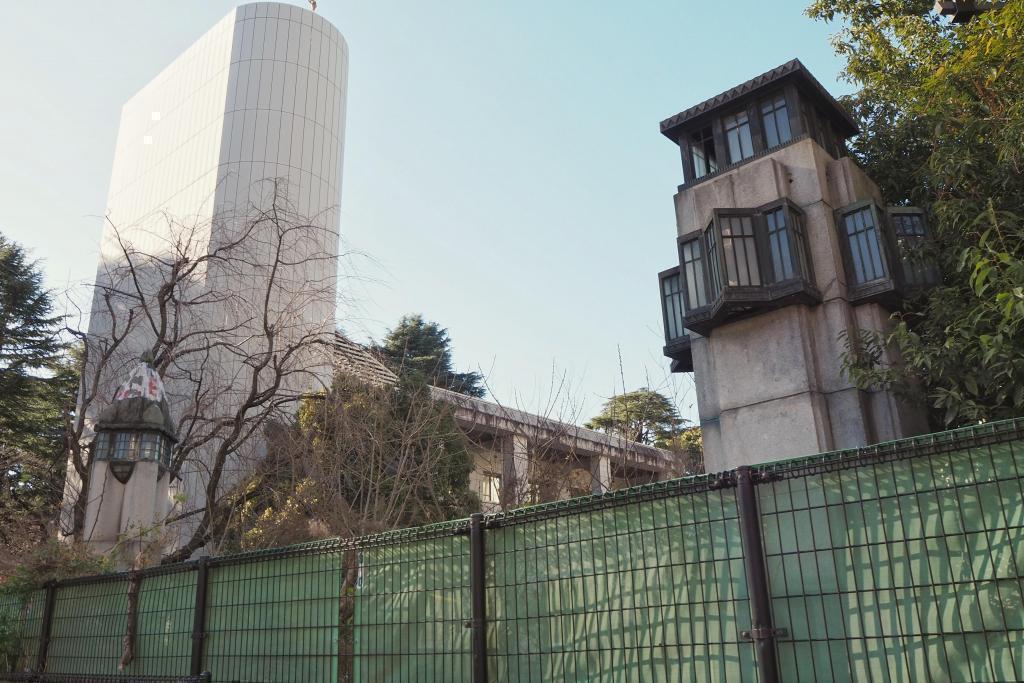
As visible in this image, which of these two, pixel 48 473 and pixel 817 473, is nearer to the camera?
pixel 817 473

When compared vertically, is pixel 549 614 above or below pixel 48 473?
below

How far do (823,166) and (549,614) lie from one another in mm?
8254

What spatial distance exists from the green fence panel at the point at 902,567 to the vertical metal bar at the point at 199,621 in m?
4.57

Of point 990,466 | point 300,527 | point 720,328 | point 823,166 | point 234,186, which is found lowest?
point 990,466

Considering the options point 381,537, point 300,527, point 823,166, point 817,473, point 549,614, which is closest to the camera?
point 817,473

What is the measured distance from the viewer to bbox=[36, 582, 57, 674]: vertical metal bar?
8.00 meters

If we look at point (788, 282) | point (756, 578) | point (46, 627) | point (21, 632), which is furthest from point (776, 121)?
point (21, 632)

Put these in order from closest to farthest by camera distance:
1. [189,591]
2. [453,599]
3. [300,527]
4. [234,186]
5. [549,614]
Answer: [549,614] → [453,599] → [189,591] → [300,527] → [234,186]

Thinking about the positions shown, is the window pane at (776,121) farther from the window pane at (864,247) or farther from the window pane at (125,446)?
the window pane at (125,446)

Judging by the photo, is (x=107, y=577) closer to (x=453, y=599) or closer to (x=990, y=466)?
(x=453, y=599)

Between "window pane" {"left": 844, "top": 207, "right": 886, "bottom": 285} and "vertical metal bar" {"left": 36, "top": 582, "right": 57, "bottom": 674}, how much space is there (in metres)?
9.63

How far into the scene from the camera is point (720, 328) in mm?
10195

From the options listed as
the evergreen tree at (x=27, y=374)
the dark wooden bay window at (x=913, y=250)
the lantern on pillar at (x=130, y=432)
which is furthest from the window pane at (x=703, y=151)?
the evergreen tree at (x=27, y=374)

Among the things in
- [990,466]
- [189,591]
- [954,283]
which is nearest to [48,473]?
[189,591]
